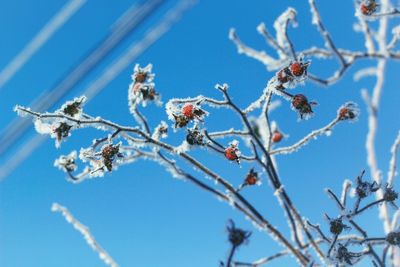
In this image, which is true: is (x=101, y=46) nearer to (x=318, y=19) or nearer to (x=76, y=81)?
(x=76, y=81)

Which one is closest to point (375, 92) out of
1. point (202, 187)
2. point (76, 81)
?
point (202, 187)

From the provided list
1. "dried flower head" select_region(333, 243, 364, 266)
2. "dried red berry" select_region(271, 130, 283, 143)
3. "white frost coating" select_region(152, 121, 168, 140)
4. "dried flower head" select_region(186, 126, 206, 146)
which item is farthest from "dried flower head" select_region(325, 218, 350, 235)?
"dried red berry" select_region(271, 130, 283, 143)

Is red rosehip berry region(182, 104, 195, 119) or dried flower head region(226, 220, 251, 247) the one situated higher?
red rosehip berry region(182, 104, 195, 119)

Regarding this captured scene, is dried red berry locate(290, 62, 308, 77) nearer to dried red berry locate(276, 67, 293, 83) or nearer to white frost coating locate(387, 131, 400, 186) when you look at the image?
dried red berry locate(276, 67, 293, 83)

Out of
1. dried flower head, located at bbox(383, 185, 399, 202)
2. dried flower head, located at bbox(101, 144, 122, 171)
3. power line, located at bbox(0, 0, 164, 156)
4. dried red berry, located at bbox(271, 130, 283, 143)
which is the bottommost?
dried flower head, located at bbox(383, 185, 399, 202)

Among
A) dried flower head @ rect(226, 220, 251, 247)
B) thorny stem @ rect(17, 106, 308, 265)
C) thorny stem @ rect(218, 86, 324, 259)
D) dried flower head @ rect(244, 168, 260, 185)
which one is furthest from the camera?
dried flower head @ rect(244, 168, 260, 185)

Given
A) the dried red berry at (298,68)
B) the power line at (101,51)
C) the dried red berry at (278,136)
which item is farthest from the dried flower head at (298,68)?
the power line at (101,51)

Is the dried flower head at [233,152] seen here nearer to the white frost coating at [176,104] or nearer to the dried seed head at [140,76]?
the white frost coating at [176,104]
